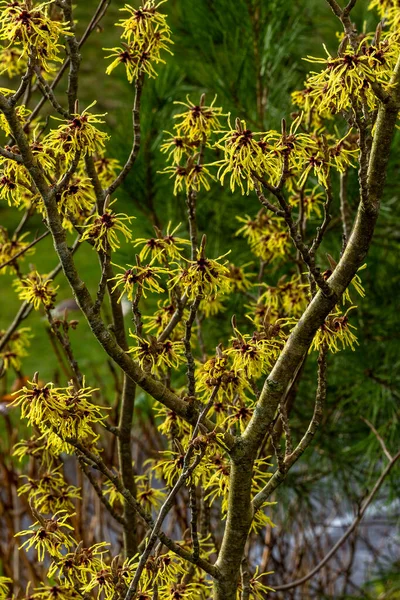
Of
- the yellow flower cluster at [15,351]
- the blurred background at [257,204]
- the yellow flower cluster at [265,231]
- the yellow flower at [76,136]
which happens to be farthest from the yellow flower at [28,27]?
the blurred background at [257,204]

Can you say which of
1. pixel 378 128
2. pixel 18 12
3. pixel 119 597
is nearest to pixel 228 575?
pixel 119 597

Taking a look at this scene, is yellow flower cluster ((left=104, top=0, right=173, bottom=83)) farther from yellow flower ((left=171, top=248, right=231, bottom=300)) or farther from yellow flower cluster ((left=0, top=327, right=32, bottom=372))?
yellow flower cluster ((left=0, top=327, right=32, bottom=372))

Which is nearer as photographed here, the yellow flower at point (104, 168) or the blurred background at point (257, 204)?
the yellow flower at point (104, 168)

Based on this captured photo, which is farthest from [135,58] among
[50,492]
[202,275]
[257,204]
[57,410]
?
[257,204]

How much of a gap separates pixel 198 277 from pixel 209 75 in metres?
0.90

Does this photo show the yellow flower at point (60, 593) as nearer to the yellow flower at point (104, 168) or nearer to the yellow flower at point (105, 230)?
the yellow flower at point (105, 230)

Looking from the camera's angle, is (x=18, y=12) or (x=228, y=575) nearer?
(x=18, y=12)

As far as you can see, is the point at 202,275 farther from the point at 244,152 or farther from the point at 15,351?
the point at 15,351

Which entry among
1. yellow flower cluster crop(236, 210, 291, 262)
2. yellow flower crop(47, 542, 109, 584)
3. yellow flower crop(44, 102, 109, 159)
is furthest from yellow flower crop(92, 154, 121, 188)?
yellow flower crop(47, 542, 109, 584)

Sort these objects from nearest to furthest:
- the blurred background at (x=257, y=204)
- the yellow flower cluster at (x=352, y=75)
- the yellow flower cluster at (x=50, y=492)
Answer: the yellow flower cluster at (x=352, y=75)
the yellow flower cluster at (x=50, y=492)
the blurred background at (x=257, y=204)

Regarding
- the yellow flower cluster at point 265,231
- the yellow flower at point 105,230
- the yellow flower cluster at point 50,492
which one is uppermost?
the yellow flower cluster at point 265,231

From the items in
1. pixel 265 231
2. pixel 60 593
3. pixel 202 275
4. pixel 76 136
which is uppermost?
pixel 265 231

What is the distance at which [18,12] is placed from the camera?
72 cm

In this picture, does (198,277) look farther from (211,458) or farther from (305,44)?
(305,44)
